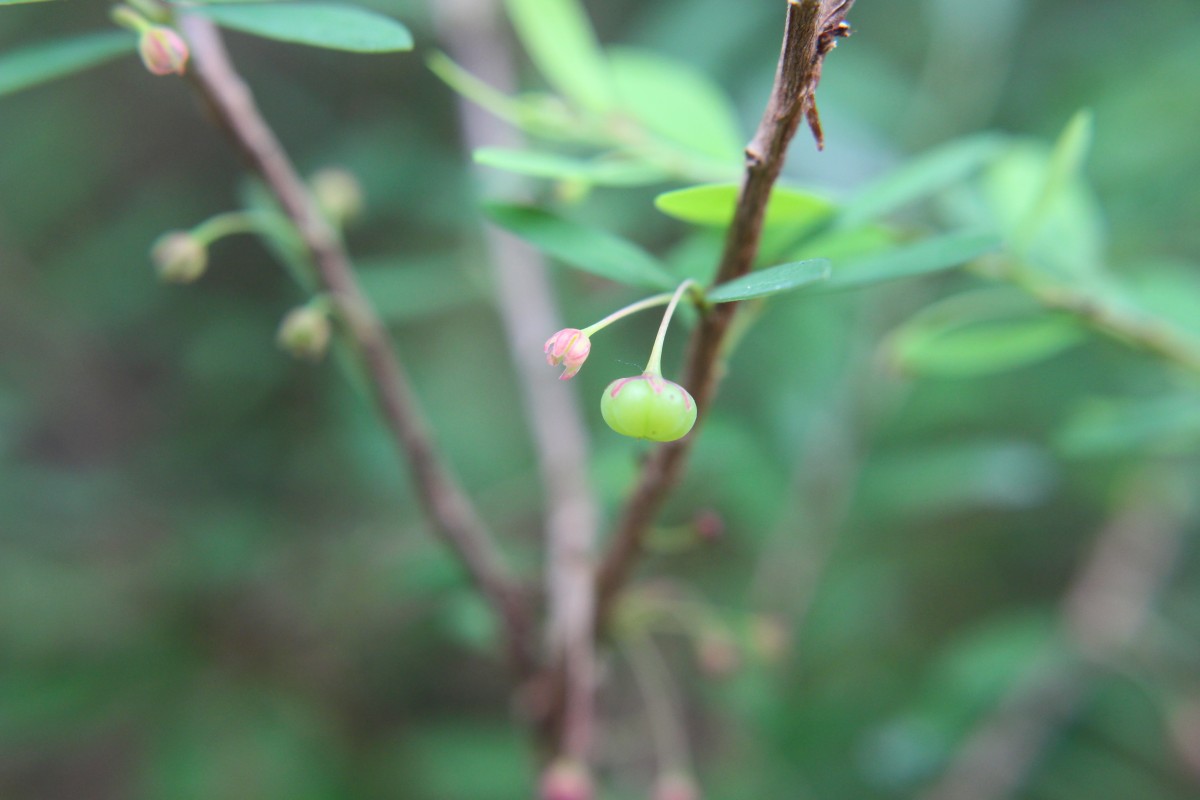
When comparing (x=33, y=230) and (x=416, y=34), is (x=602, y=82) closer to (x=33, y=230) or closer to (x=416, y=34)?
(x=416, y=34)

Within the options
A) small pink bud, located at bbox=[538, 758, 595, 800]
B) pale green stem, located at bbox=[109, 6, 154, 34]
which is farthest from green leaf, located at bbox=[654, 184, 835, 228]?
small pink bud, located at bbox=[538, 758, 595, 800]

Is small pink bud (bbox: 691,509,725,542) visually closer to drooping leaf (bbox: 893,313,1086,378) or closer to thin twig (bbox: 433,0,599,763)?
thin twig (bbox: 433,0,599,763)

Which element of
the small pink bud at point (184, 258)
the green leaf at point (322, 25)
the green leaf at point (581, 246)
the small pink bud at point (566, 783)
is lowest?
the small pink bud at point (566, 783)

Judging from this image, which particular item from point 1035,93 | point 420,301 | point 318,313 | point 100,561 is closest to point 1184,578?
point 1035,93

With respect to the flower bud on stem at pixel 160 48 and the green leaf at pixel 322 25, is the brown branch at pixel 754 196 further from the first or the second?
the flower bud on stem at pixel 160 48

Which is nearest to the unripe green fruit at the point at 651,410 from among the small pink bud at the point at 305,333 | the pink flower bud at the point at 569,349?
the pink flower bud at the point at 569,349

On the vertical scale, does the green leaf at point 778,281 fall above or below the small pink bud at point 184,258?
below
